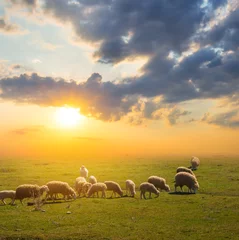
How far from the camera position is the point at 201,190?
32094mm

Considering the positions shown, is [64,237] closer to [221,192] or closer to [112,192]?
[112,192]

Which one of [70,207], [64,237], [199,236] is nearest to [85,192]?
[70,207]

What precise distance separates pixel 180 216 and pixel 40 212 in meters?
10.3

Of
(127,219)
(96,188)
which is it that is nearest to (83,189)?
(96,188)

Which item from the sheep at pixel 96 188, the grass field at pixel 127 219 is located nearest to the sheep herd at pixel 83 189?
the sheep at pixel 96 188

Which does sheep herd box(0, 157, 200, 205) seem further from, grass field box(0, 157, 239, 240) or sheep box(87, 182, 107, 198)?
grass field box(0, 157, 239, 240)

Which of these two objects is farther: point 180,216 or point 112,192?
point 112,192

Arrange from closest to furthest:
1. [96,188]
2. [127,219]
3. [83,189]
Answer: [127,219], [96,188], [83,189]

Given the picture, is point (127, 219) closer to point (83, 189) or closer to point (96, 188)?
point (96, 188)

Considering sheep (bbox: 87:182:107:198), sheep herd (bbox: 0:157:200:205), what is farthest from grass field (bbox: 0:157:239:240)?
sheep (bbox: 87:182:107:198)

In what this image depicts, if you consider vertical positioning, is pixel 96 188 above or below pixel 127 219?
above

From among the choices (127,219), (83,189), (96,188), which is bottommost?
(127,219)

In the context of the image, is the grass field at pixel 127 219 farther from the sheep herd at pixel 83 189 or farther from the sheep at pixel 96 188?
the sheep at pixel 96 188

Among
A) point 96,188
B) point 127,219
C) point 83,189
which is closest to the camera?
point 127,219
